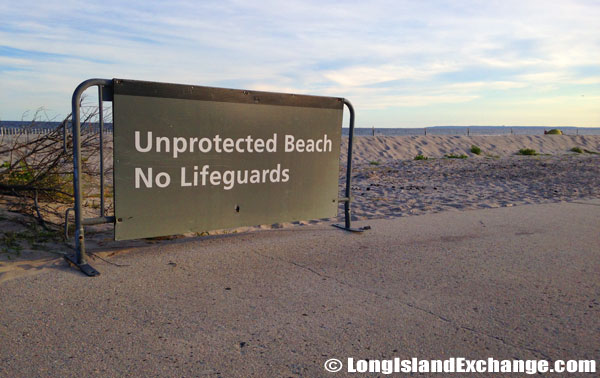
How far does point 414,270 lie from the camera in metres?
4.64

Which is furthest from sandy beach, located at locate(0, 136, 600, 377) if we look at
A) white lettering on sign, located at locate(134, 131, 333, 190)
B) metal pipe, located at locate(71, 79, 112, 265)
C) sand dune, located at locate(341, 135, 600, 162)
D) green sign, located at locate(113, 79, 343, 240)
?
sand dune, located at locate(341, 135, 600, 162)

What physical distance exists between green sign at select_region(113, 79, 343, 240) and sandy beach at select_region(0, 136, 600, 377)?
15.2 inches

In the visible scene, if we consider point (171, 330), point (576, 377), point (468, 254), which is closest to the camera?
point (576, 377)

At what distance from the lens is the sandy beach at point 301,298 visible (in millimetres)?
2926

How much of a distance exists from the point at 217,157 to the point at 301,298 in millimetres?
1951

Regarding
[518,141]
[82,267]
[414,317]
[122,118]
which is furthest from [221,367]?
[518,141]

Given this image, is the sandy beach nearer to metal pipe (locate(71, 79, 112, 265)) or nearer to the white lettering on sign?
metal pipe (locate(71, 79, 112, 265))

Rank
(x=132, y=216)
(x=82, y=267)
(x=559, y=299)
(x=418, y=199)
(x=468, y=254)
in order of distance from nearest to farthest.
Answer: (x=559, y=299) → (x=82, y=267) → (x=132, y=216) → (x=468, y=254) → (x=418, y=199)

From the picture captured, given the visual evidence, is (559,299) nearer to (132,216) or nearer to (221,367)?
(221,367)

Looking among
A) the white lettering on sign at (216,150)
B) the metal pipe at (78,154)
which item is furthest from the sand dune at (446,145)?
the metal pipe at (78,154)

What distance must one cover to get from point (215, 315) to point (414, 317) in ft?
4.59

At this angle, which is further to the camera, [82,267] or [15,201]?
[15,201]

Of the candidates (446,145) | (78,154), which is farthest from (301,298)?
(446,145)

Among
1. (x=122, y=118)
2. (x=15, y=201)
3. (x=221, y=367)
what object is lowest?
(x=221, y=367)
